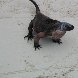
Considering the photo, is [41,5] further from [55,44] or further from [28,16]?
[55,44]

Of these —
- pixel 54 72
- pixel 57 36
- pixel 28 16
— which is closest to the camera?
pixel 54 72

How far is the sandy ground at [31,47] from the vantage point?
4.32m

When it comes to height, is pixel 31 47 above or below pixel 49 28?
below

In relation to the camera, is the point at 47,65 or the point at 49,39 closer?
the point at 47,65

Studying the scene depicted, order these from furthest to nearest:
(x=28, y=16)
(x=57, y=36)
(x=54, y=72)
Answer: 1. (x=28, y=16)
2. (x=57, y=36)
3. (x=54, y=72)

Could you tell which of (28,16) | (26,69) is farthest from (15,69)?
(28,16)

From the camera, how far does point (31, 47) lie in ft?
15.4

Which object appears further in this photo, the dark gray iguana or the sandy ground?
the dark gray iguana

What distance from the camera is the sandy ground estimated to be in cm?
432

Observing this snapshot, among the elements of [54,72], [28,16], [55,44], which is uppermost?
[28,16]

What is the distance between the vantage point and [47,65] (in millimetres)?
4414

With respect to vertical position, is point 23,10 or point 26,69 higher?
point 23,10

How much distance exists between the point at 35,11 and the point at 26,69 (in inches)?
56.6

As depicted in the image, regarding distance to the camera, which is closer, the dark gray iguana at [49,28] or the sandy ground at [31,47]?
the sandy ground at [31,47]
